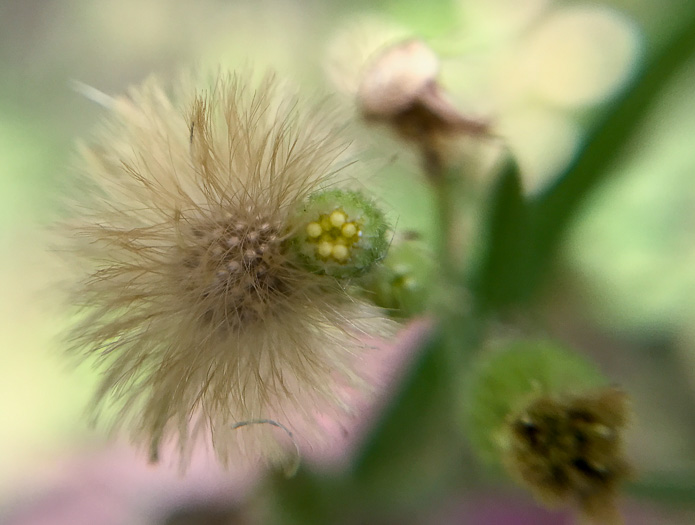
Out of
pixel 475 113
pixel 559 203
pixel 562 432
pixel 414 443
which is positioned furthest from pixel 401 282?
pixel 414 443

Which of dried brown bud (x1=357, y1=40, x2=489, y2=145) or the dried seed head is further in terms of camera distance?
dried brown bud (x1=357, y1=40, x2=489, y2=145)

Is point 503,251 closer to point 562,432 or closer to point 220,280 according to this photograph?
point 562,432

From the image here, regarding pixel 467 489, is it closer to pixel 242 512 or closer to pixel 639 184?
pixel 242 512

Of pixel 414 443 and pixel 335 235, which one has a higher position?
pixel 335 235

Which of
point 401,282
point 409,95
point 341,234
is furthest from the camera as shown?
point 409,95

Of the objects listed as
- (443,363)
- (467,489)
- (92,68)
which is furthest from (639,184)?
(92,68)

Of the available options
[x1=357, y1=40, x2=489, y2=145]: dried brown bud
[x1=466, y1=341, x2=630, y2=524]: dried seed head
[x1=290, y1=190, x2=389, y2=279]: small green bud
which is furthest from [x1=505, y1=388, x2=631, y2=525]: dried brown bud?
[x1=357, y1=40, x2=489, y2=145]: dried brown bud

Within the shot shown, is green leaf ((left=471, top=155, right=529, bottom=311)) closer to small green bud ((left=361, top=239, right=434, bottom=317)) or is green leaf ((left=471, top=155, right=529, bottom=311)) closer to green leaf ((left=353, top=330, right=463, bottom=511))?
green leaf ((left=353, top=330, right=463, bottom=511))
